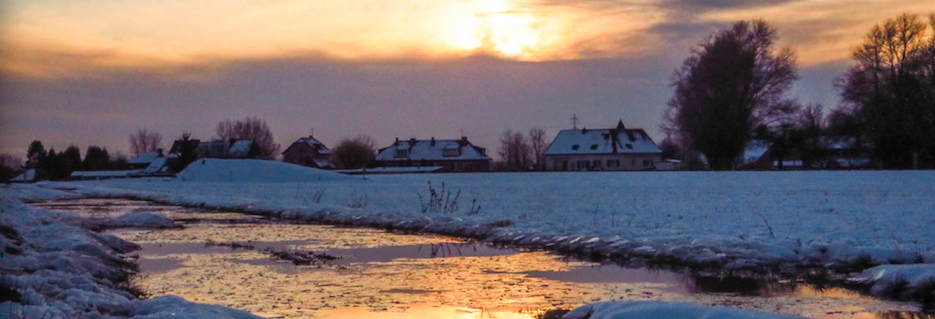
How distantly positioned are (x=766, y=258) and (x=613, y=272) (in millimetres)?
2169

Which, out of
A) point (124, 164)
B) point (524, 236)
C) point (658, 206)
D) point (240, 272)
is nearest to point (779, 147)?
point (658, 206)

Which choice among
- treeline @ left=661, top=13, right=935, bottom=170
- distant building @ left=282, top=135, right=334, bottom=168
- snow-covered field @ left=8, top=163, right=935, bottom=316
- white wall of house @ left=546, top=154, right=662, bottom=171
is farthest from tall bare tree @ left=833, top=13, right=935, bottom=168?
distant building @ left=282, top=135, right=334, bottom=168

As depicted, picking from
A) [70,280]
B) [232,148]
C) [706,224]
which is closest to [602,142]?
[232,148]

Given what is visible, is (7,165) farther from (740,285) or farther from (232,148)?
(232,148)

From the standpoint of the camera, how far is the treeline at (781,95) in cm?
5184

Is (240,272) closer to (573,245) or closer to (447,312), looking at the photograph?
(447,312)

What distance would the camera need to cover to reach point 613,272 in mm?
10695

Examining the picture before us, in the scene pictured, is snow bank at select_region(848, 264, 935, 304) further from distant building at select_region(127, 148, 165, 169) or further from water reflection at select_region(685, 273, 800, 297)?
distant building at select_region(127, 148, 165, 169)

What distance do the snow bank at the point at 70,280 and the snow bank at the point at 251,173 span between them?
42.3m

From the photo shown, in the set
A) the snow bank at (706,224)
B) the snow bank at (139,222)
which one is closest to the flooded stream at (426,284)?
the snow bank at (706,224)

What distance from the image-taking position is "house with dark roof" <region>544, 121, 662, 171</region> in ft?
313

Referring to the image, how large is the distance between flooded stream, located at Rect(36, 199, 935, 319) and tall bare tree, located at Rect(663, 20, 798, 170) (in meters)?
43.5

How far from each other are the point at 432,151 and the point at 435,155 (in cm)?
102

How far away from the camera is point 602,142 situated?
96.8 metres
